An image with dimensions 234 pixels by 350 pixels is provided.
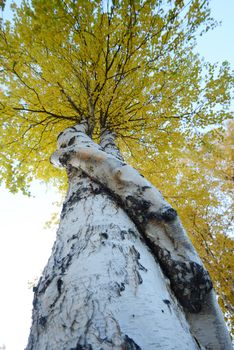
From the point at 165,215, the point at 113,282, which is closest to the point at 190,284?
the point at 165,215

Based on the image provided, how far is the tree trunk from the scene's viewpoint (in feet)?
2.22

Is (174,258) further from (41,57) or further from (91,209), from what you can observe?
(41,57)

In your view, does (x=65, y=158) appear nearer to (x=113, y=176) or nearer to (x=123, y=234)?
(x=113, y=176)

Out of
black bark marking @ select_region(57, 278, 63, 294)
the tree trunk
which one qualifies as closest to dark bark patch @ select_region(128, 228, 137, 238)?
the tree trunk

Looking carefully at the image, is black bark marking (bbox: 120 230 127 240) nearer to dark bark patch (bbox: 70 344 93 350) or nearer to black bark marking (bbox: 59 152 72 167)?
dark bark patch (bbox: 70 344 93 350)

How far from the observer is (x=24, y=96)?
3734 mm

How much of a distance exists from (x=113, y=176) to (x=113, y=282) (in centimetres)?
83

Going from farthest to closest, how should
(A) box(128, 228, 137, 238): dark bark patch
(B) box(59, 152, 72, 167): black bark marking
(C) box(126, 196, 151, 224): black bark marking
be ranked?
(B) box(59, 152, 72, 167): black bark marking → (C) box(126, 196, 151, 224): black bark marking → (A) box(128, 228, 137, 238): dark bark patch

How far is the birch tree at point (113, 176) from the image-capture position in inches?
29.7

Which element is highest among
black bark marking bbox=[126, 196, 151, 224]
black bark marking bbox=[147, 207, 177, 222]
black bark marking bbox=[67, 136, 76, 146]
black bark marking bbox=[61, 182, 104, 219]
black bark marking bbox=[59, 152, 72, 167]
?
black bark marking bbox=[67, 136, 76, 146]

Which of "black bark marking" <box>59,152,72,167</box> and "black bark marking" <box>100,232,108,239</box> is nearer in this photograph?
"black bark marking" <box>100,232,108,239</box>

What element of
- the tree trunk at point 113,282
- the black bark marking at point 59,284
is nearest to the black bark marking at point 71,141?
the tree trunk at point 113,282

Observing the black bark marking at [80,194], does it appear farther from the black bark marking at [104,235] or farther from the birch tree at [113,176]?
the black bark marking at [104,235]

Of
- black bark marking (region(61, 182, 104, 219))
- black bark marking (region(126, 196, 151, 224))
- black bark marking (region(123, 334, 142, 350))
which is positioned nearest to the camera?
black bark marking (region(123, 334, 142, 350))
